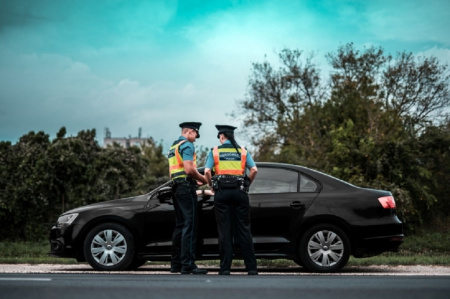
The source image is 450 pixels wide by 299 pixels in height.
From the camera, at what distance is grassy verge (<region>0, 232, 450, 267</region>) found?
38.9ft

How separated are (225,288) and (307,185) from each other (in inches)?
152

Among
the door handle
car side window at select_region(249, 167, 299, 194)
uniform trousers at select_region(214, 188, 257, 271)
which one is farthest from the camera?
car side window at select_region(249, 167, 299, 194)

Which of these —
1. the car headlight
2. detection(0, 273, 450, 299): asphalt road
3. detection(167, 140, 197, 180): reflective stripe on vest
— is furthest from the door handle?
the car headlight

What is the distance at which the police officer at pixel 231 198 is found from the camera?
32.4 ft

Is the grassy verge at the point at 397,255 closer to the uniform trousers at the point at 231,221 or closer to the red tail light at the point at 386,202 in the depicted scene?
the red tail light at the point at 386,202

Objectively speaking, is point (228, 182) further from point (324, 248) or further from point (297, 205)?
point (324, 248)

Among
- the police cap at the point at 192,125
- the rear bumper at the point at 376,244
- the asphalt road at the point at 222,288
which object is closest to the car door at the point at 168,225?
the police cap at the point at 192,125

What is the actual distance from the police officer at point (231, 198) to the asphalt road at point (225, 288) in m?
1.48

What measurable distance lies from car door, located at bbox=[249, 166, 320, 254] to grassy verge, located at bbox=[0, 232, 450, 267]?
1.48 metres

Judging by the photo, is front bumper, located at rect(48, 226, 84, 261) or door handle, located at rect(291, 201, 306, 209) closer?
door handle, located at rect(291, 201, 306, 209)

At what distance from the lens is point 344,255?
402 inches

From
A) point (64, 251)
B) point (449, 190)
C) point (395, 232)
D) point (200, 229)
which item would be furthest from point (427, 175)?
point (64, 251)

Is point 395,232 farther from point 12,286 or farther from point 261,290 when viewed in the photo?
point 12,286

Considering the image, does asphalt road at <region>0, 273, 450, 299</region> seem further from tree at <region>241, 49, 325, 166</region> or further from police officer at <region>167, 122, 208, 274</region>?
tree at <region>241, 49, 325, 166</region>
